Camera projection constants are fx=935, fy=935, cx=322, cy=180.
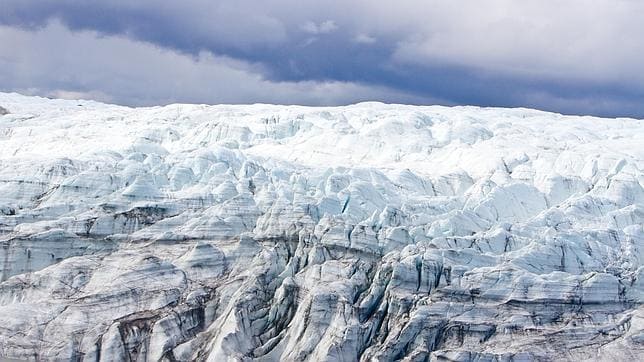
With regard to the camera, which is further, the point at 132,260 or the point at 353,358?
the point at 132,260

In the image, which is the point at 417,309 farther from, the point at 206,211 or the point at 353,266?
the point at 206,211

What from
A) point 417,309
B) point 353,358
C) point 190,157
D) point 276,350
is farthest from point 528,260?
point 190,157

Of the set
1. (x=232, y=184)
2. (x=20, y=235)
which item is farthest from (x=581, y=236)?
(x=20, y=235)

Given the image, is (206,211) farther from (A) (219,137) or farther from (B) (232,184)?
(A) (219,137)

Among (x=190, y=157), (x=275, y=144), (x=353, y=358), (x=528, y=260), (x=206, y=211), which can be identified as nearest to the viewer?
(x=353, y=358)

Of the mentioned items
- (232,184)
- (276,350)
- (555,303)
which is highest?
(232,184)

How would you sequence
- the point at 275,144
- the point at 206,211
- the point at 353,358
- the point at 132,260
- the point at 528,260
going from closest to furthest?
the point at 353,358
the point at 528,260
the point at 132,260
the point at 206,211
the point at 275,144

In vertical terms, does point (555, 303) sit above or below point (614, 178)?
below
